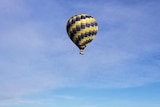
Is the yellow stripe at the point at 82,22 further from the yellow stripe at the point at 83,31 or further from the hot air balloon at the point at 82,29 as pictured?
the yellow stripe at the point at 83,31

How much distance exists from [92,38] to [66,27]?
28.8 ft

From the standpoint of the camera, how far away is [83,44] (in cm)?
16488

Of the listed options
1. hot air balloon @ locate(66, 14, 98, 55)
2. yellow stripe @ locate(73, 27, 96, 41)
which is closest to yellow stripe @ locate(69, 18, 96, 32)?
hot air balloon @ locate(66, 14, 98, 55)

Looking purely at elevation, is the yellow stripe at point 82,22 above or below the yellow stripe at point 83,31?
above

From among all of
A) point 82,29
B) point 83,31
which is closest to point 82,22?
point 82,29

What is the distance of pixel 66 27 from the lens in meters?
167

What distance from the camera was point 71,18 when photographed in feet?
541

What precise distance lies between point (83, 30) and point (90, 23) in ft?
10.1

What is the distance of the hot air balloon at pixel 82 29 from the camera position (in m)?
163

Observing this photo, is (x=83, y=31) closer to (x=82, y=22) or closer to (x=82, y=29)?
(x=82, y=29)

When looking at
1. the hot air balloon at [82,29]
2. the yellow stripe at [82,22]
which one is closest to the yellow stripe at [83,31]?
the hot air balloon at [82,29]

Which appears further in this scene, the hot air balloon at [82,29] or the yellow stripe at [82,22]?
the hot air balloon at [82,29]

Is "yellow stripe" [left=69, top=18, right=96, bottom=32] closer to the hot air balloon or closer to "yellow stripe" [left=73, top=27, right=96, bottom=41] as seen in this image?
the hot air balloon

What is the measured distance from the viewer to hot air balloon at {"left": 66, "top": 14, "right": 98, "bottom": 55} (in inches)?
6403
